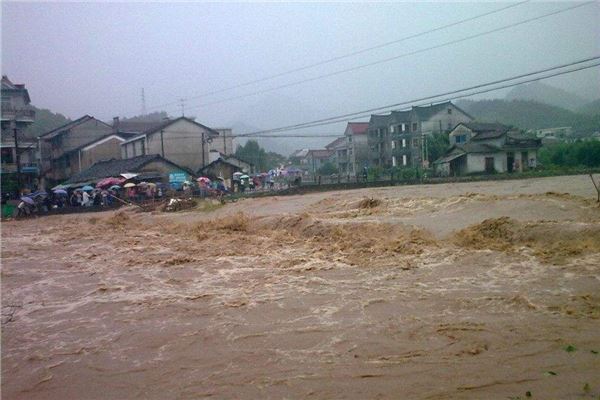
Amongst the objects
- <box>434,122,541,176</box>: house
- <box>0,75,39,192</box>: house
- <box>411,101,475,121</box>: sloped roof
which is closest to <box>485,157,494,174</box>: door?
<box>434,122,541,176</box>: house

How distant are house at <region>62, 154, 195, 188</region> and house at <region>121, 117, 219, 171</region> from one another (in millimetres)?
3538

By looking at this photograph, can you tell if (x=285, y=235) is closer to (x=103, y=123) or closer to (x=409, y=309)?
(x=409, y=309)

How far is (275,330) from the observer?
7.66m

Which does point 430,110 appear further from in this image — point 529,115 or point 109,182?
point 109,182

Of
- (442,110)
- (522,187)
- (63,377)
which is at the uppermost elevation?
(442,110)

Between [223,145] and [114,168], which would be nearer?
[114,168]

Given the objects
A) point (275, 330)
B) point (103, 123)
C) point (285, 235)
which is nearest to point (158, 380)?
point (275, 330)

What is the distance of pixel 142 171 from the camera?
3978 centimetres

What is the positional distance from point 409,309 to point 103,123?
51760 millimetres

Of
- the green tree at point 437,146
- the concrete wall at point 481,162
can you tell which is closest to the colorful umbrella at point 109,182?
the green tree at point 437,146

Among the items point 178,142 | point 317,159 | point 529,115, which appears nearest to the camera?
point 178,142

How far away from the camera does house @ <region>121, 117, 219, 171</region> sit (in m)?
45.8

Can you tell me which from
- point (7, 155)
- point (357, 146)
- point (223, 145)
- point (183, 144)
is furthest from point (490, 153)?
point (7, 155)

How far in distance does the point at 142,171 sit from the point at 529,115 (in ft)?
125
